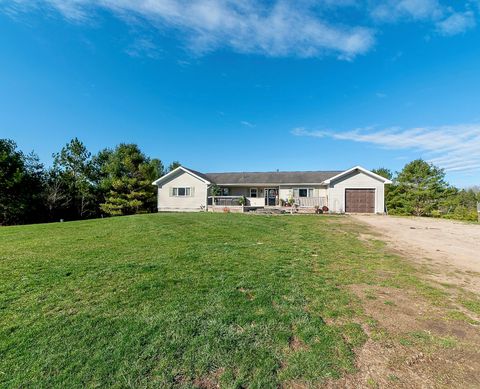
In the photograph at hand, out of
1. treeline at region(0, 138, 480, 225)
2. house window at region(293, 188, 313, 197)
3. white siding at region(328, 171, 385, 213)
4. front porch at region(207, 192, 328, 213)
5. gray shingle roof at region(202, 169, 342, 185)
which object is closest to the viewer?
white siding at region(328, 171, 385, 213)

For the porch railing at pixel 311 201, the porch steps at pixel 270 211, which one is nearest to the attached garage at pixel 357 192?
the porch railing at pixel 311 201

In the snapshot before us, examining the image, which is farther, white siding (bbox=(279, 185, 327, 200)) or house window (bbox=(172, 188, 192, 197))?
house window (bbox=(172, 188, 192, 197))

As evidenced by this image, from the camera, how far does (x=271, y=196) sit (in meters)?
25.3

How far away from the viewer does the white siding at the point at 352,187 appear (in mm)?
21531

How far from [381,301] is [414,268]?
8.28 ft

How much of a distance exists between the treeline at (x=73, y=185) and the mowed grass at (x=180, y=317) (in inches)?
886

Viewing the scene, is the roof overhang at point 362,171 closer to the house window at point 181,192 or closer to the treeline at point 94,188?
the treeline at point 94,188

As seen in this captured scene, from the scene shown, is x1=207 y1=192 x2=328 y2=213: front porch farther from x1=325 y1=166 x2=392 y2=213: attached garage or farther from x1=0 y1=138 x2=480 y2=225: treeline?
x1=0 y1=138 x2=480 y2=225: treeline

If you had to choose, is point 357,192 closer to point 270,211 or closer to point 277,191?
point 277,191

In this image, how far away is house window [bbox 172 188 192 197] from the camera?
25248mm

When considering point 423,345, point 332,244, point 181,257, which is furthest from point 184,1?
point 423,345

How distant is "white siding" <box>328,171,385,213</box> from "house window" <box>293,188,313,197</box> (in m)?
1.96

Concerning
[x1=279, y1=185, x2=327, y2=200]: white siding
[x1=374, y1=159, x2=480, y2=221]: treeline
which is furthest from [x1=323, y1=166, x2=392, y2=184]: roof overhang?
[x1=374, y1=159, x2=480, y2=221]: treeline

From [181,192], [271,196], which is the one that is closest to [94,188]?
[181,192]
